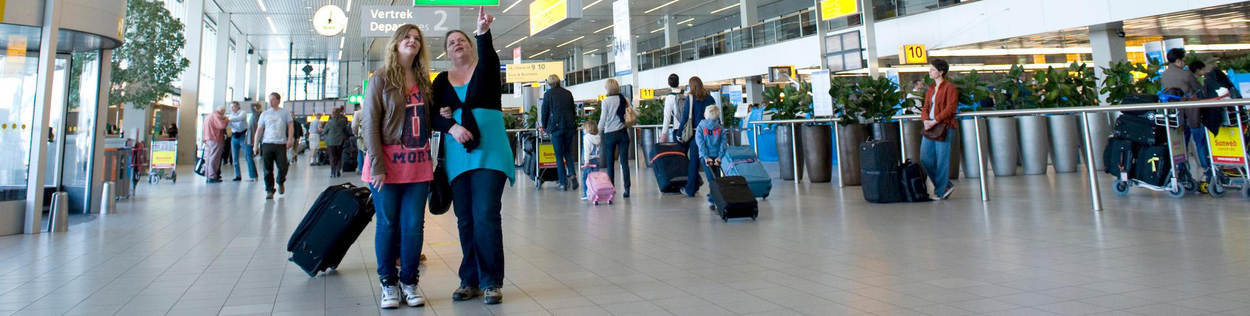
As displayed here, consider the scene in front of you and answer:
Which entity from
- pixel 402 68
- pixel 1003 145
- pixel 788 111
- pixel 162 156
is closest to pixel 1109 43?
pixel 1003 145

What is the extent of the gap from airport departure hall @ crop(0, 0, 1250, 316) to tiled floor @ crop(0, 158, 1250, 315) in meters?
0.03

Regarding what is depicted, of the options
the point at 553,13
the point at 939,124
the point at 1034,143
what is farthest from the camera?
the point at 553,13

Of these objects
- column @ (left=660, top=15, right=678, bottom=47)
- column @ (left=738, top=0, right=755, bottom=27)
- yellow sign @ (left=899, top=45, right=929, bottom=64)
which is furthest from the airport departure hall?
column @ (left=660, top=15, right=678, bottom=47)

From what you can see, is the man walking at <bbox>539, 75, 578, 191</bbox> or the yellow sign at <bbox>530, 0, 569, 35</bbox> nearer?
the man walking at <bbox>539, 75, 578, 191</bbox>

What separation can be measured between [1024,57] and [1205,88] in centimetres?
1585

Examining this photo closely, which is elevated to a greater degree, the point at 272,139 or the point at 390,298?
the point at 272,139

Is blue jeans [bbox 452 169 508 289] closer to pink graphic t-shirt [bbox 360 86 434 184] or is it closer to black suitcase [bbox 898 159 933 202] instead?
pink graphic t-shirt [bbox 360 86 434 184]

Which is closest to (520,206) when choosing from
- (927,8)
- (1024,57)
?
(927,8)

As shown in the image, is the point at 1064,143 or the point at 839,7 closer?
the point at 1064,143

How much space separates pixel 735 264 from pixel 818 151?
6405 mm

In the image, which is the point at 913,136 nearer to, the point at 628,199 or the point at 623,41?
the point at 628,199

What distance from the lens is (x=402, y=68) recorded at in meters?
3.18

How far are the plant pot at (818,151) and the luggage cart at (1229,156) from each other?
4103 mm

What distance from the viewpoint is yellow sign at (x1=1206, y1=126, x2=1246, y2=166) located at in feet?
20.9
